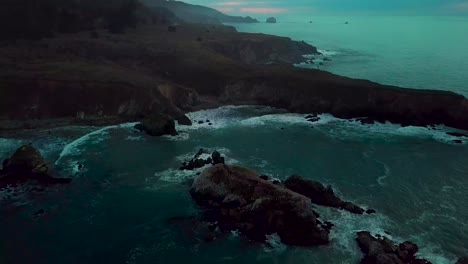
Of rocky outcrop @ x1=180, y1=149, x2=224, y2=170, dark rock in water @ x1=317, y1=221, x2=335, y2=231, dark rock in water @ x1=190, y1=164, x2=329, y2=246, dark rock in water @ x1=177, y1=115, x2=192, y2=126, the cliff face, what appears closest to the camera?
dark rock in water @ x1=190, y1=164, x2=329, y2=246

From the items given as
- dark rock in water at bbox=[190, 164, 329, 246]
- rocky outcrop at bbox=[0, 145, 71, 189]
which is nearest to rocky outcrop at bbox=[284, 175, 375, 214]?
dark rock in water at bbox=[190, 164, 329, 246]

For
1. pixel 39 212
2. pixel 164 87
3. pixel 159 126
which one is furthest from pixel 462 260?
pixel 164 87

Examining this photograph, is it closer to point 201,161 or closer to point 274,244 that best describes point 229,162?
point 201,161

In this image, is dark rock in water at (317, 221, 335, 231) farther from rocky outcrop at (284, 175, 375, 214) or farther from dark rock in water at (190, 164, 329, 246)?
rocky outcrop at (284, 175, 375, 214)

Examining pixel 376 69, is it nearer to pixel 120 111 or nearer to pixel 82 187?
pixel 120 111

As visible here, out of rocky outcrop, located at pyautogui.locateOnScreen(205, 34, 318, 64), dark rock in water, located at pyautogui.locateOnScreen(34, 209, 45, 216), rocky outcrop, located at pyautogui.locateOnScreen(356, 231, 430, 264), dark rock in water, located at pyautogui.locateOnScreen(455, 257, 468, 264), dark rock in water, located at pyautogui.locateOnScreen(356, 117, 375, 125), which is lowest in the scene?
dark rock in water, located at pyautogui.locateOnScreen(34, 209, 45, 216)

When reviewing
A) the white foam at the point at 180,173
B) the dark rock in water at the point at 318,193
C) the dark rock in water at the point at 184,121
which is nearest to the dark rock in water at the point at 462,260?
the dark rock in water at the point at 318,193

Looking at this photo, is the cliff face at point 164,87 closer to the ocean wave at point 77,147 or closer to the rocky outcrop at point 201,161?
the ocean wave at point 77,147
